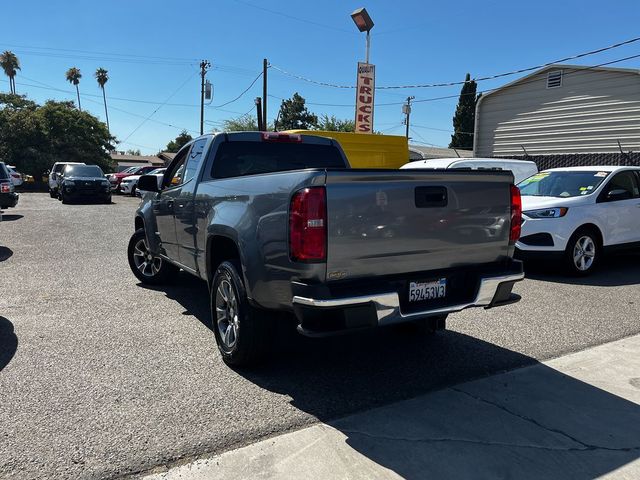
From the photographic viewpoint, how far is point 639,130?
1702cm

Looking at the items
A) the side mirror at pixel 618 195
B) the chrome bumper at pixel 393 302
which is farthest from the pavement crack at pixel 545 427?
the side mirror at pixel 618 195

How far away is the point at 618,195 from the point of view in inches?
324

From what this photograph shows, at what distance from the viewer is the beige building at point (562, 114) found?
17438 millimetres

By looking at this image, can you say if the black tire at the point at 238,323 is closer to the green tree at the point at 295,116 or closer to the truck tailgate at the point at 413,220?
the truck tailgate at the point at 413,220

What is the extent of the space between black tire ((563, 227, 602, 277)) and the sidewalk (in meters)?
3.96

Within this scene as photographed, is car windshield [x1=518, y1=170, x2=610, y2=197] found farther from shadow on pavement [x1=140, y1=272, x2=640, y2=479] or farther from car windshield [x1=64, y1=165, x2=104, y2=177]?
car windshield [x1=64, y1=165, x2=104, y2=177]

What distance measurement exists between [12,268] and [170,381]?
5459mm

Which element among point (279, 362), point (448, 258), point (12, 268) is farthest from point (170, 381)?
point (12, 268)

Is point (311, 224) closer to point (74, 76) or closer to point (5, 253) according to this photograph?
point (5, 253)

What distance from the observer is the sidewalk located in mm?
2799

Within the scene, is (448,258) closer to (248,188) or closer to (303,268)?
(303,268)

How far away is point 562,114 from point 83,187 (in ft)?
62.5

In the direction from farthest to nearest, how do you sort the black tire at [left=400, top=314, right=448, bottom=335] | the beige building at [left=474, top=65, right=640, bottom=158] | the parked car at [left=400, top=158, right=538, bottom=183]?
the beige building at [left=474, top=65, right=640, bottom=158] < the parked car at [left=400, top=158, right=538, bottom=183] < the black tire at [left=400, top=314, right=448, bottom=335]

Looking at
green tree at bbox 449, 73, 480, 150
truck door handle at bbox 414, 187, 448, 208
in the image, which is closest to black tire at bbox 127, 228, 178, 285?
truck door handle at bbox 414, 187, 448, 208
